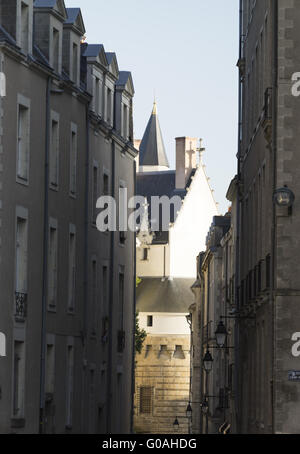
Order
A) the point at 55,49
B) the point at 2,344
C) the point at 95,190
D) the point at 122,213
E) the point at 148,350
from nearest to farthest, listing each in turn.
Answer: the point at 2,344
the point at 55,49
the point at 95,190
the point at 122,213
the point at 148,350

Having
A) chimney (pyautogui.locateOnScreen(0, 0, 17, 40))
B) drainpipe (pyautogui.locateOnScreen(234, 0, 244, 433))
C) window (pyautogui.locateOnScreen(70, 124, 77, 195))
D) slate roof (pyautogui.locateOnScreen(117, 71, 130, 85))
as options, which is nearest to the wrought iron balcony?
window (pyautogui.locateOnScreen(70, 124, 77, 195))

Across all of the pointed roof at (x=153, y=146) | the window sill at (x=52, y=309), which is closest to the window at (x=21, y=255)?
the window sill at (x=52, y=309)

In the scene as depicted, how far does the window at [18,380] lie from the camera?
31984 millimetres

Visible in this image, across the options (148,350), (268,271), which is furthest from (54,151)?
(148,350)

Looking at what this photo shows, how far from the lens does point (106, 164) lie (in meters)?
42.9

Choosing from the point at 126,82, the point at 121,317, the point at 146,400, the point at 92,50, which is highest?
the point at 92,50

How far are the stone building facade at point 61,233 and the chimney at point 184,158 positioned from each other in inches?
2843

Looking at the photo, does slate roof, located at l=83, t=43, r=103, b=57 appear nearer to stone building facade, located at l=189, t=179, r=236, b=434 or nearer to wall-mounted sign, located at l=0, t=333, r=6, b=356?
stone building facade, located at l=189, t=179, r=236, b=434

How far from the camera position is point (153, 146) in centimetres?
13475

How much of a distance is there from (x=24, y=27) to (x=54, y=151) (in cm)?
393

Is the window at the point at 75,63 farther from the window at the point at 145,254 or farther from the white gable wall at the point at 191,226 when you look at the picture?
the window at the point at 145,254

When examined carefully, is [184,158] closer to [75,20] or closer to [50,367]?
[75,20]

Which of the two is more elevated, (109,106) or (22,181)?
(109,106)

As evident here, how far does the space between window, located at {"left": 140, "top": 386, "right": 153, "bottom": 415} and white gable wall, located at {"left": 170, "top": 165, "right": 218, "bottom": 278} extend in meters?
10.6
